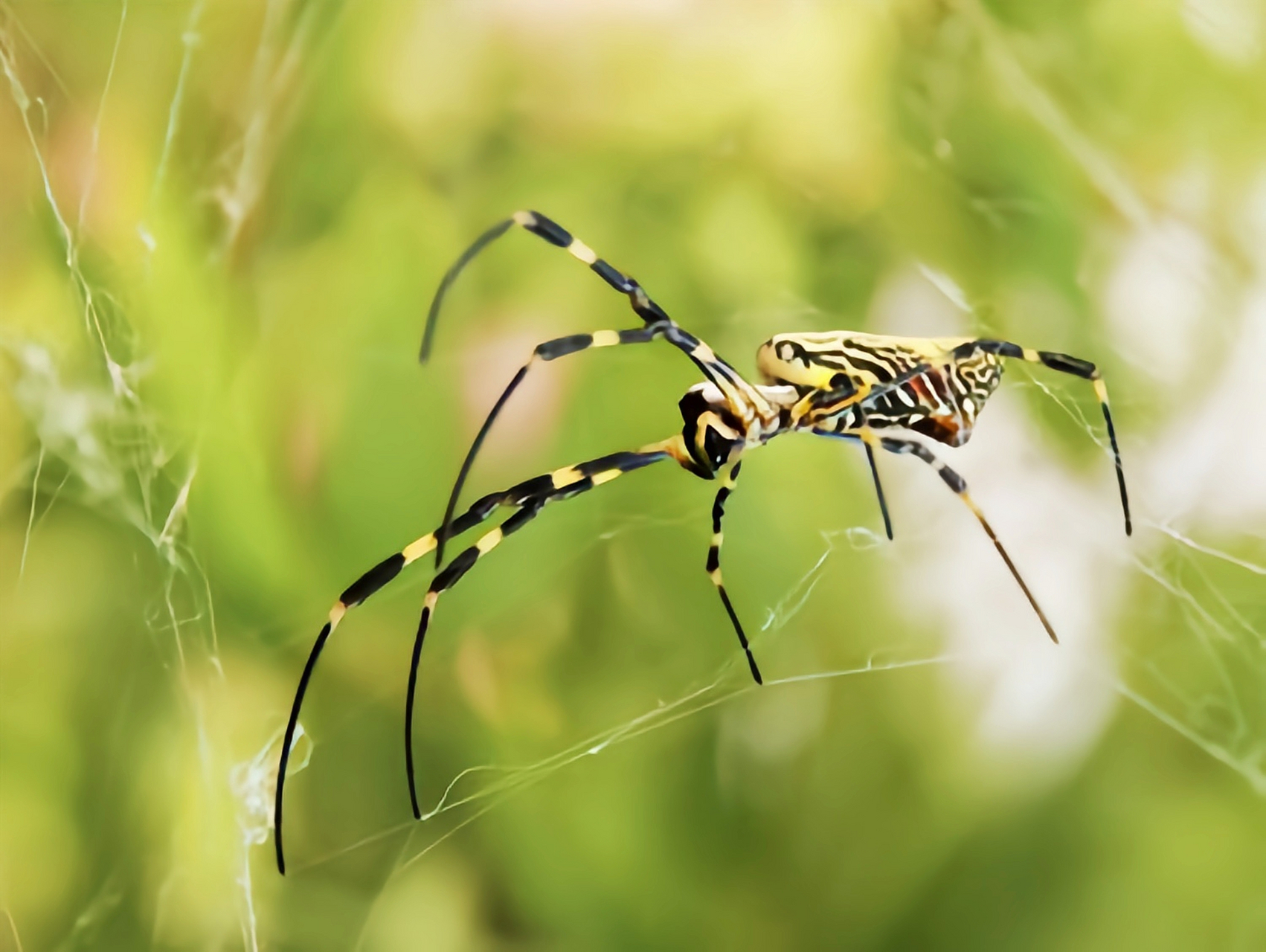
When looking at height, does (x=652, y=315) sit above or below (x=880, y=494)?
above

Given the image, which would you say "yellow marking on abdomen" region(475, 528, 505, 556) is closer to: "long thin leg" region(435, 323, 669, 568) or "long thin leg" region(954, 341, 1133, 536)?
"long thin leg" region(435, 323, 669, 568)

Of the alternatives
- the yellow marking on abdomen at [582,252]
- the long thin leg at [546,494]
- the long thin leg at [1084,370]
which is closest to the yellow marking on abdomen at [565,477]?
the long thin leg at [546,494]

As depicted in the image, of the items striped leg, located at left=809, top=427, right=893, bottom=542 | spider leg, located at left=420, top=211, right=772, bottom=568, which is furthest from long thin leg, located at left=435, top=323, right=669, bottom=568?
striped leg, located at left=809, top=427, right=893, bottom=542

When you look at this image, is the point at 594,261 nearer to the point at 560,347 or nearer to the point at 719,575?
the point at 560,347

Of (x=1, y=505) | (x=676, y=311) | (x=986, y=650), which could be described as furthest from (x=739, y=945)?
(x=1, y=505)

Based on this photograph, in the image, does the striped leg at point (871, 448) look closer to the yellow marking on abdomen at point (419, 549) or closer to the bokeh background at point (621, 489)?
the bokeh background at point (621, 489)

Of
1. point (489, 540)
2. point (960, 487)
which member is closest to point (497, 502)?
point (489, 540)

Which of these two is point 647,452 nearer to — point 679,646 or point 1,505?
point 679,646
